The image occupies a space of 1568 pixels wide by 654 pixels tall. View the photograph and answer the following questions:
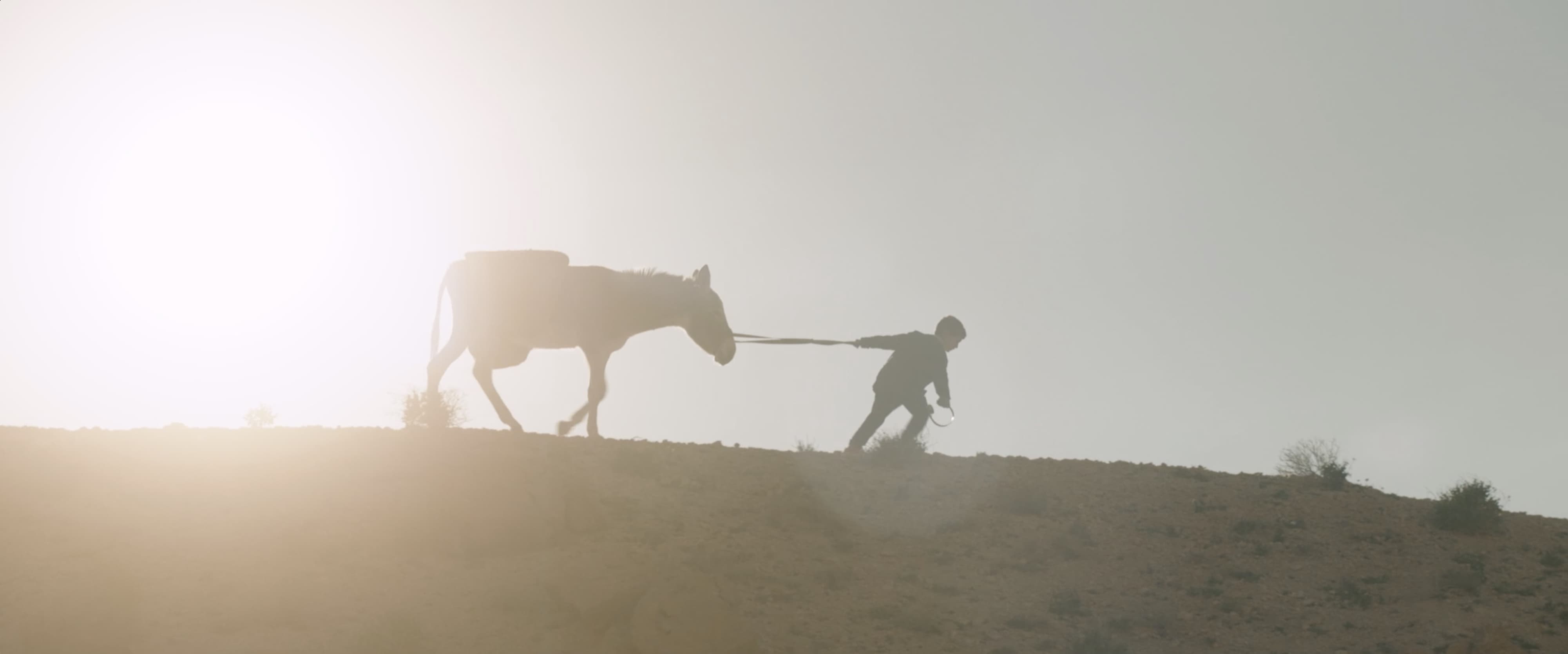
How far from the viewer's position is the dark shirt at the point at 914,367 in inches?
659

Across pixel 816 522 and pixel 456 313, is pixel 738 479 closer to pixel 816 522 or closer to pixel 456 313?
pixel 816 522

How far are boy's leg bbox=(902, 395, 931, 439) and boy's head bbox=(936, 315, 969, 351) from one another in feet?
3.30

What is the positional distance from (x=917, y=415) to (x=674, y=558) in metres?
5.92

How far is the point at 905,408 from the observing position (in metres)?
17.2

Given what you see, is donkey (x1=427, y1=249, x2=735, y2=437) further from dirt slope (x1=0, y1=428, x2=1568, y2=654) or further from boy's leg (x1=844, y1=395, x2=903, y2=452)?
boy's leg (x1=844, y1=395, x2=903, y2=452)

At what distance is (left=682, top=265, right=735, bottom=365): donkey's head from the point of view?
56.0 ft

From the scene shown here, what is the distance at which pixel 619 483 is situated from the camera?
1424 cm

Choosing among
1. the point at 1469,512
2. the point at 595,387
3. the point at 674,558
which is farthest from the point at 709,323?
the point at 1469,512

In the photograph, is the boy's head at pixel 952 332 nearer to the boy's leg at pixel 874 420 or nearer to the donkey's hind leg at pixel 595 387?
the boy's leg at pixel 874 420

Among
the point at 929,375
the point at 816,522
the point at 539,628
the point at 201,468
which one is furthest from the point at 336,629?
the point at 929,375

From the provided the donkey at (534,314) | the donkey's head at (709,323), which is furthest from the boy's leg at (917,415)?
the donkey at (534,314)

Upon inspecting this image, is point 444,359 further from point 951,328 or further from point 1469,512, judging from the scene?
point 1469,512

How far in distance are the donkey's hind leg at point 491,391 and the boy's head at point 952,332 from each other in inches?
261

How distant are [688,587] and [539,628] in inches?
58.2
